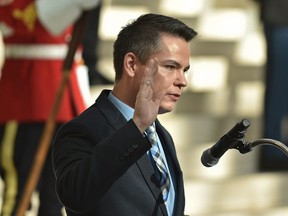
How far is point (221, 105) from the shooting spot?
7219 millimetres

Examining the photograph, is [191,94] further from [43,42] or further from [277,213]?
[43,42]

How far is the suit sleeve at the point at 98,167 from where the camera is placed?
8.78ft

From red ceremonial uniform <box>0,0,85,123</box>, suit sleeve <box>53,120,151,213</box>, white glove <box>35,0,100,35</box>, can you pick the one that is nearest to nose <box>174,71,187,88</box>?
suit sleeve <box>53,120,151,213</box>

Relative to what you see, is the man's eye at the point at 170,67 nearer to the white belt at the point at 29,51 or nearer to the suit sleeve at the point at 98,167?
the suit sleeve at the point at 98,167

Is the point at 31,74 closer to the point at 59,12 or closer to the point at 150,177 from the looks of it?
the point at 59,12

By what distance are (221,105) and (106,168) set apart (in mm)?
4592

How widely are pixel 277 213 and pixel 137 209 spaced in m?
4.52

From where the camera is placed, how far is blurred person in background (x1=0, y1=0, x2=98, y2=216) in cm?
515

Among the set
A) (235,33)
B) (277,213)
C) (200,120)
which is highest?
(235,33)

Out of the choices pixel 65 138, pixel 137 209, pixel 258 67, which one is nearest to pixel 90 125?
pixel 65 138

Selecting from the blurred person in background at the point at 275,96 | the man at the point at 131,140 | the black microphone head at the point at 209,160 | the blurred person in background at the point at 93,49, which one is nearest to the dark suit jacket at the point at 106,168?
the man at the point at 131,140

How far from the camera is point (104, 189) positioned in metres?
2.69

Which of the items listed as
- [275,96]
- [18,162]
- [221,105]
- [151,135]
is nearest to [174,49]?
[151,135]

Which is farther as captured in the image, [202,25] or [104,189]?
[202,25]
